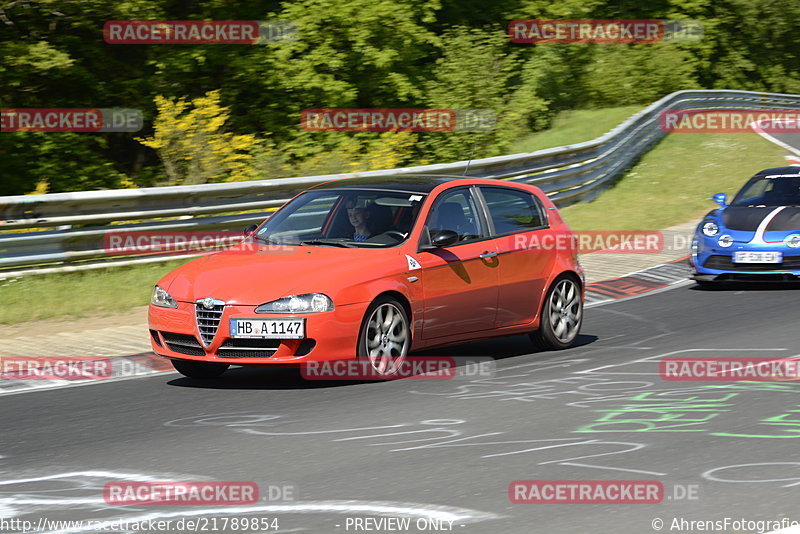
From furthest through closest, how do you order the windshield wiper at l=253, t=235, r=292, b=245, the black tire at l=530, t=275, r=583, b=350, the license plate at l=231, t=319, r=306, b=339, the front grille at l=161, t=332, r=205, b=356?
the black tire at l=530, t=275, r=583, b=350
the windshield wiper at l=253, t=235, r=292, b=245
the front grille at l=161, t=332, r=205, b=356
the license plate at l=231, t=319, r=306, b=339

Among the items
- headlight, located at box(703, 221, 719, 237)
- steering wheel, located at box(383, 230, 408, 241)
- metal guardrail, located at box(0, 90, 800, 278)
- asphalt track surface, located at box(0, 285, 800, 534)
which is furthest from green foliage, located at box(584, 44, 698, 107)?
steering wheel, located at box(383, 230, 408, 241)

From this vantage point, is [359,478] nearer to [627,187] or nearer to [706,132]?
[627,187]

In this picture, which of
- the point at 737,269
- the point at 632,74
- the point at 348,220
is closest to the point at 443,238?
the point at 348,220

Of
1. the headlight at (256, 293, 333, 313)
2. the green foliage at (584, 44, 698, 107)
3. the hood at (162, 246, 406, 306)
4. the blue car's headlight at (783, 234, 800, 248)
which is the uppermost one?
the green foliage at (584, 44, 698, 107)

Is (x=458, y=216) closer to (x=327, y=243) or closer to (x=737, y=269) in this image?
(x=327, y=243)

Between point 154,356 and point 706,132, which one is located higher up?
point 706,132

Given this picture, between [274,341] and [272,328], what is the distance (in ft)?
0.35

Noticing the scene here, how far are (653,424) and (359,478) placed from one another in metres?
2.18

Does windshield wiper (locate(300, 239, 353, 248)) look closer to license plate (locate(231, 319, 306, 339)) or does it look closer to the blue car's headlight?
license plate (locate(231, 319, 306, 339))

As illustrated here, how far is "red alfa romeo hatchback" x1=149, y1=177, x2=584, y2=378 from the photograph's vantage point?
8.25 meters

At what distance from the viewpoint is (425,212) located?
30.9 ft

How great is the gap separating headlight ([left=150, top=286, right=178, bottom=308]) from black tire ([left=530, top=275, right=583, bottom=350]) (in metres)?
3.45

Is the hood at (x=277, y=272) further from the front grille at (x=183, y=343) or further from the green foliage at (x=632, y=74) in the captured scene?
the green foliage at (x=632, y=74)

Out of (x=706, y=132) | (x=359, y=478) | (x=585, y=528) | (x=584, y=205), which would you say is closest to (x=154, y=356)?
(x=359, y=478)
